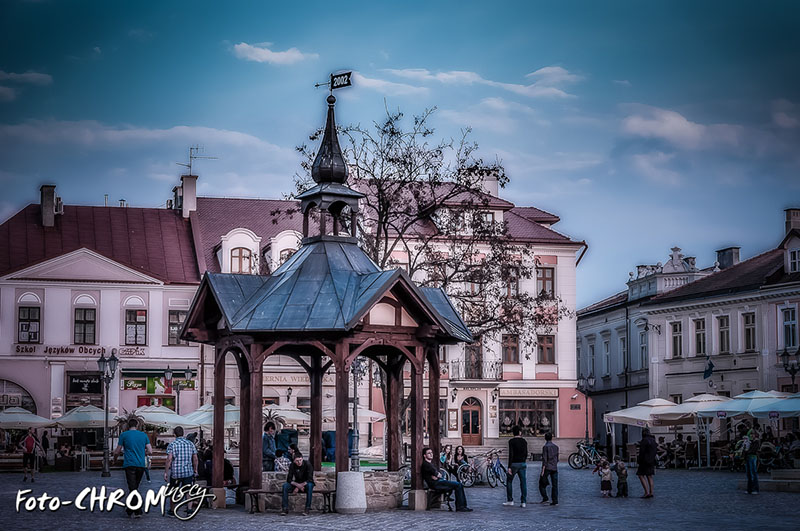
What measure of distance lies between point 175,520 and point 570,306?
141 feet

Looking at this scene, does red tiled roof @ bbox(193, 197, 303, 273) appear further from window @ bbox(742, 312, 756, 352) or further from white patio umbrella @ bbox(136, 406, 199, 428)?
window @ bbox(742, 312, 756, 352)

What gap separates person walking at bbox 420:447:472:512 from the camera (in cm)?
2366

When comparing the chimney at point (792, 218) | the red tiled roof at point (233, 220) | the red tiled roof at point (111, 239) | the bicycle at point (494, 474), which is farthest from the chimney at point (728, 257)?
the bicycle at point (494, 474)

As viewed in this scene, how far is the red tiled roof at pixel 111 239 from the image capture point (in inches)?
2200

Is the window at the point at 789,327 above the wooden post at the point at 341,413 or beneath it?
above

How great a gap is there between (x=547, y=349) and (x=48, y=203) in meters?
24.8

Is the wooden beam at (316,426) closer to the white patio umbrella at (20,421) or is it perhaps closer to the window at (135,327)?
the white patio umbrella at (20,421)

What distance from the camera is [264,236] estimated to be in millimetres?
60500

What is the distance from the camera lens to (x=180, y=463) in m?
22.4

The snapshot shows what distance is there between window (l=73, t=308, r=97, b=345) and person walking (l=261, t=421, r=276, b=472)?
30.2 meters

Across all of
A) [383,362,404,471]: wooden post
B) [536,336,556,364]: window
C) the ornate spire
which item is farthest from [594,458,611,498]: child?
[536,336,556,364]: window

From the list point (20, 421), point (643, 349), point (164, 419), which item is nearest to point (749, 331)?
point (643, 349)

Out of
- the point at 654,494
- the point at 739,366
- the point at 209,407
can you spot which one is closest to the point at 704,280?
the point at 739,366

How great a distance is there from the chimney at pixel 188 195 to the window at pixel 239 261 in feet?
13.8
